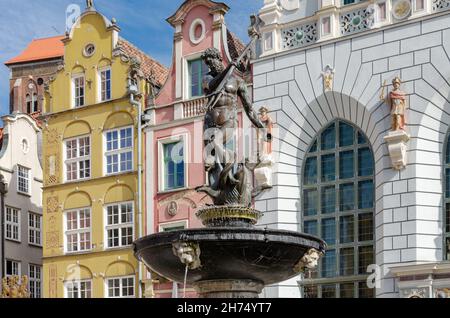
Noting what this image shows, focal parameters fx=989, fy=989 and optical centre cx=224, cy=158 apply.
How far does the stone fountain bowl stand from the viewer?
14188 mm

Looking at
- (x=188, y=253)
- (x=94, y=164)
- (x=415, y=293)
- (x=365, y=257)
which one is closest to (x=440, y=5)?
(x=365, y=257)

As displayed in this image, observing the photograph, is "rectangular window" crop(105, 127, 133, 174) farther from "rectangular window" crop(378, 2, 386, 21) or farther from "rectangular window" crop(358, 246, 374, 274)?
"rectangular window" crop(378, 2, 386, 21)

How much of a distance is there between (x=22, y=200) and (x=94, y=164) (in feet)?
24.0

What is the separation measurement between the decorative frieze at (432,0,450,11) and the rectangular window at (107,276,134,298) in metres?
13.8

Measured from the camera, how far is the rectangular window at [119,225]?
34.8 meters

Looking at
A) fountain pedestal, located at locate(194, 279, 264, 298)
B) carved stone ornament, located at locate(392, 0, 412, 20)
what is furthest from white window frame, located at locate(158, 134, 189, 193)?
fountain pedestal, located at locate(194, 279, 264, 298)

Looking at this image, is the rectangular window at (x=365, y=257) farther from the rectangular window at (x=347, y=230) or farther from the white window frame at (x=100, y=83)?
the white window frame at (x=100, y=83)

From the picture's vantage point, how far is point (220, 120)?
51.3 feet
